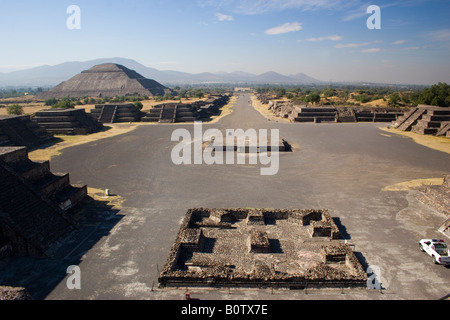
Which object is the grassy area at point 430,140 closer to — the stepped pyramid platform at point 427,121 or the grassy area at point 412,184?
the stepped pyramid platform at point 427,121

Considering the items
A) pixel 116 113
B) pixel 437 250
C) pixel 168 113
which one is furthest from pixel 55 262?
pixel 116 113

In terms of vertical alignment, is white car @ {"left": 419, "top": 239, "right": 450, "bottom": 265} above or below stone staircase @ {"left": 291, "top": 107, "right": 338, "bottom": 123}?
below

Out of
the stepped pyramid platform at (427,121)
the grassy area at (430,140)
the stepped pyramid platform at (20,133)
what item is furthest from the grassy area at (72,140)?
the stepped pyramid platform at (427,121)

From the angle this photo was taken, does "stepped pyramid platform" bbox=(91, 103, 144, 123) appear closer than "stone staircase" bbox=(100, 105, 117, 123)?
No

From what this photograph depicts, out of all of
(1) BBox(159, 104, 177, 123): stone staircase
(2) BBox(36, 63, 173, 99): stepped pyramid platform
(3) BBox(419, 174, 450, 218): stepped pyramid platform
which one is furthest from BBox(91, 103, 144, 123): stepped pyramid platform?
(2) BBox(36, 63, 173, 99): stepped pyramid platform

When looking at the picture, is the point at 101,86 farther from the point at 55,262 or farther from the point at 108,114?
the point at 55,262

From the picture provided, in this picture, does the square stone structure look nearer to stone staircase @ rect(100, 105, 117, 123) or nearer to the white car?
the white car
